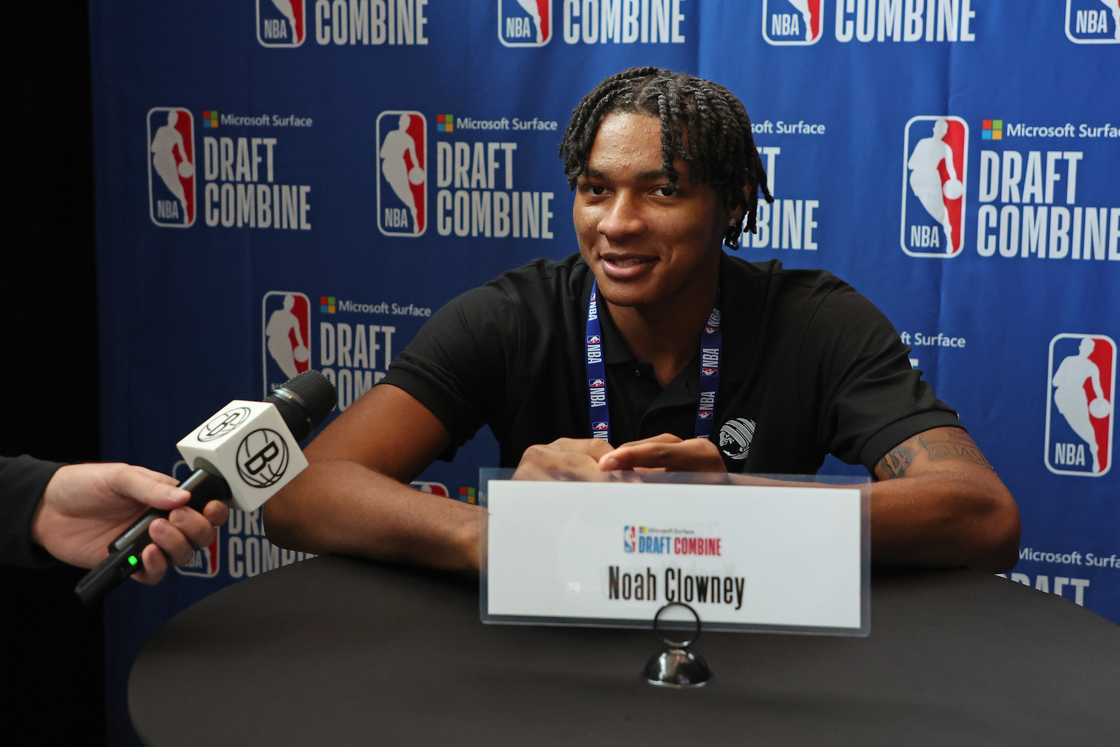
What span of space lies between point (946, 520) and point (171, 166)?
2.13 metres

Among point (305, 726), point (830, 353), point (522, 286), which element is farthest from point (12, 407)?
point (305, 726)

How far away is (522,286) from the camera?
193 cm

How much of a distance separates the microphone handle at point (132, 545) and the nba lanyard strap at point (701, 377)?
0.76 meters

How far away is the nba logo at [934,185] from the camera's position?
2.42 meters

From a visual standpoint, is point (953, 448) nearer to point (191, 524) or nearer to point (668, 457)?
point (668, 457)

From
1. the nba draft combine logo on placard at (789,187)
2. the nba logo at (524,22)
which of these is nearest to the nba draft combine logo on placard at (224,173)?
the nba logo at (524,22)

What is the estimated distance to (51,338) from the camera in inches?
109

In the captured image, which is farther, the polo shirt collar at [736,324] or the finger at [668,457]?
the polo shirt collar at [736,324]

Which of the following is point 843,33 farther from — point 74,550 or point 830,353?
point 74,550

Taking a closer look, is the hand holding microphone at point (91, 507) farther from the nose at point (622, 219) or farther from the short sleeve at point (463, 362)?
the nose at point (622, 219)

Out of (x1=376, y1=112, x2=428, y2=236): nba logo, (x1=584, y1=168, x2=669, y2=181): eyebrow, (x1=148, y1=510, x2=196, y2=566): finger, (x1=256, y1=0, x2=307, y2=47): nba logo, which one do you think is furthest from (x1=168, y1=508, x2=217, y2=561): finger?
(x1=256, y1=0, x2=307, y2=47): nba logo

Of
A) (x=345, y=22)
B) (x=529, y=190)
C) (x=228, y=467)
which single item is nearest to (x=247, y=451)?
(x=228, y=467)

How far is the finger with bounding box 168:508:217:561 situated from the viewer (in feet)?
3.67

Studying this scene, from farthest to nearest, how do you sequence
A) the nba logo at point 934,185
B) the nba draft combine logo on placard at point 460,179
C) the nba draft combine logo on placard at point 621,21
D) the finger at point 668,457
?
the nba draft combine logo on placard at point 460,179
the nba draft combine logo on placard at point 621,21
the nba logo at point 934,185
the finger at point 668,457
